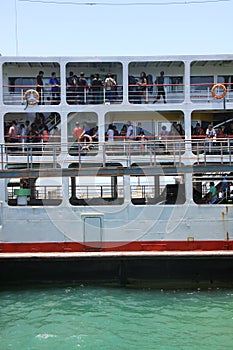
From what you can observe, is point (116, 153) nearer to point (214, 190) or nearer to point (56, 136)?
point (56, 136)

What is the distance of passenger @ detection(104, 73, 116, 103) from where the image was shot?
14.7 metres

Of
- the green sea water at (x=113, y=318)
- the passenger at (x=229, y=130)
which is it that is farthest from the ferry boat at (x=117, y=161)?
the green sea water at (x=113, y=318)

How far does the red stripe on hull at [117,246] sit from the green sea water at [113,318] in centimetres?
105

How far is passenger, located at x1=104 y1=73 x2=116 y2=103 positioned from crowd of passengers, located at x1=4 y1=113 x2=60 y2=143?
1.79 m

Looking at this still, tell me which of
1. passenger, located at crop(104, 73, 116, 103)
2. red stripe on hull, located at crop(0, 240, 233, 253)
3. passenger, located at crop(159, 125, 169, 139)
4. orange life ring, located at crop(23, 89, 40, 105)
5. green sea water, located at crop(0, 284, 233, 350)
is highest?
passenger, located at crop(104, 73, 116, 103)

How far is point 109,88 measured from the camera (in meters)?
14.8

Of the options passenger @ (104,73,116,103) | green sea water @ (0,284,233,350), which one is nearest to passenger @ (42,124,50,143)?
passenger @ (104,73,116,103)

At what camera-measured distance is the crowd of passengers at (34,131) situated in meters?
14.4

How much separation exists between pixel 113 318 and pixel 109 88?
7.10 meters

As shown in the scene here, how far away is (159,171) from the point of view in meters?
12.4

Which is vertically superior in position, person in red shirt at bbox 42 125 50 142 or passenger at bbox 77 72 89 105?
passenger at bbox 77 72 89 105

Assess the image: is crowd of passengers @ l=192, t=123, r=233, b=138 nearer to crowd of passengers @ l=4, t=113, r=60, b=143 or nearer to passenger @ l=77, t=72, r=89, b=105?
passenger @ l=77, t=72, r=89, b=105

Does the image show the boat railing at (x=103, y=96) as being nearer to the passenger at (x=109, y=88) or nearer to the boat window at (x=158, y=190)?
the passenger at (x=109, y=88)

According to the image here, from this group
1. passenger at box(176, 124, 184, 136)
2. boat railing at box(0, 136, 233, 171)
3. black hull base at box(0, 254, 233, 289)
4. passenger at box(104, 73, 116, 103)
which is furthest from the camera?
passenger at box(176, 124, 184, 136)
